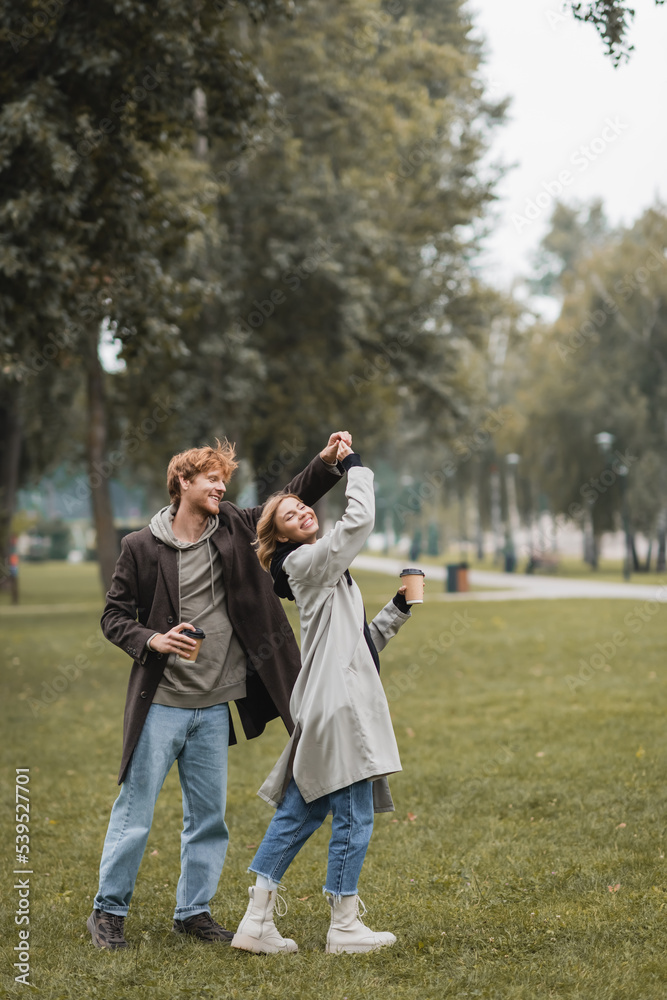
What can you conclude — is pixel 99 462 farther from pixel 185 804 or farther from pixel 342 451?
pixel 342 451

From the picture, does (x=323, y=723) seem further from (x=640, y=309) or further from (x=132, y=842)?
(x=640, y=309)

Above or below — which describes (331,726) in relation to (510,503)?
below

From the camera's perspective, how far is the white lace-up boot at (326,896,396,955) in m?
4.02

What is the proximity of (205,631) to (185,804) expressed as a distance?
0.75 metres

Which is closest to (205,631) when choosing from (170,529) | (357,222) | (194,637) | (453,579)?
(194,637)

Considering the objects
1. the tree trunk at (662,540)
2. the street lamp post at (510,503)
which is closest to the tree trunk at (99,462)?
the tree trunk at (662,540)

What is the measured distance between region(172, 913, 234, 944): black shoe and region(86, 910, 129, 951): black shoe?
0.77 ft

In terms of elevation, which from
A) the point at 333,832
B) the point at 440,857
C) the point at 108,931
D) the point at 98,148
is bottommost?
the point at 440,857

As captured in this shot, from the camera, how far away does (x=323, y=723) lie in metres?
3.83

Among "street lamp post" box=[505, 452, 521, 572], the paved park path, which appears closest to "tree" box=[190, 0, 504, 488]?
the paved park path

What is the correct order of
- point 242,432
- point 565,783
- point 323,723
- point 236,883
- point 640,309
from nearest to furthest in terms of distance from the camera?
point 323,723 < point 236,883 < point 565,783 < point 242,432 < point 640,309

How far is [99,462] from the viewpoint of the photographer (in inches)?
811

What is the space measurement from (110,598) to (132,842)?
94 centimetres

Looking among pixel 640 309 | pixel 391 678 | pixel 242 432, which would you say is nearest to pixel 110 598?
pixel 391 678
